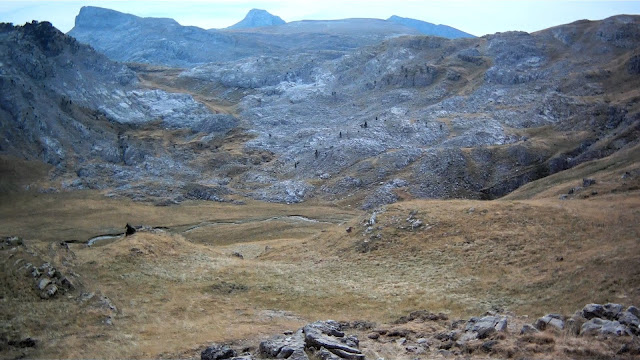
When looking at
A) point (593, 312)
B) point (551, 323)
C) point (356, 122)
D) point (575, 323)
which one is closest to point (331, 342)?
point (551, 323)

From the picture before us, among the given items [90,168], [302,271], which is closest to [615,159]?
[302,271]

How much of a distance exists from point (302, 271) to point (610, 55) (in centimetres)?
15168

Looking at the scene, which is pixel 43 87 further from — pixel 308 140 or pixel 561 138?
pixel 561 138

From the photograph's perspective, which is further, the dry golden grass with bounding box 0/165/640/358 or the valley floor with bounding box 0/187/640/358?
the dry golden grass with bounding box 0/165/640/358

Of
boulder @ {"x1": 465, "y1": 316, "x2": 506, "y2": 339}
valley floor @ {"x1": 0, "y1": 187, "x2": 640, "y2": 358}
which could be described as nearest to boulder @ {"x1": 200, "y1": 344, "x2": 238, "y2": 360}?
valley floor @ {"x1": 0, "y1": 187, "x2": 640, "y2": 358}

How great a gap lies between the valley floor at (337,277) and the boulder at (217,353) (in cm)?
161

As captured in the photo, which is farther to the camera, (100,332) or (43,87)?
(43,87)

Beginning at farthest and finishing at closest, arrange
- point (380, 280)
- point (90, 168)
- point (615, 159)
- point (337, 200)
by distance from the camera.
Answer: point (90, 168)
point (337, 200)
point (615, 159)
point (380, 280)

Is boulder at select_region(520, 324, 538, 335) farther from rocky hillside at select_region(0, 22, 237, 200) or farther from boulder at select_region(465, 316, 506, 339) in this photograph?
rocky hillside at select_region(0, 22, 237, 200)

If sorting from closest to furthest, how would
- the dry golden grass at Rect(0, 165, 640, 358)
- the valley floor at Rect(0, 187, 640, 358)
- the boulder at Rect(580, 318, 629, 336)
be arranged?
the boulder at Rect(580, 318, 629, 336)
the valley floor at Rect(0, 187, 640, 358)
the dry golden grass at Rect(0, 165, 640, 358)

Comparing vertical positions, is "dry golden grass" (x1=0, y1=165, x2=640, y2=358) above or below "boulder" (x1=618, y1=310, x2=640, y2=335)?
below

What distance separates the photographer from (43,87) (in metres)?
154

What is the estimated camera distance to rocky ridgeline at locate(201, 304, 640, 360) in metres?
20.8

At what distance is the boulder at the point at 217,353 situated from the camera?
77.1 ft
